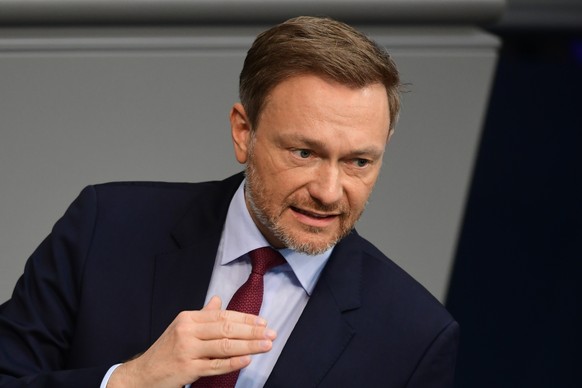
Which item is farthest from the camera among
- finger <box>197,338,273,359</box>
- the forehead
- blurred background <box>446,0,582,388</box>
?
blurred background <box>446,0,582,388</box>

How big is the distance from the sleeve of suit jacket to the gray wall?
500 mm

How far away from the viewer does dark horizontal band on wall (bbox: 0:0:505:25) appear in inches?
80.7

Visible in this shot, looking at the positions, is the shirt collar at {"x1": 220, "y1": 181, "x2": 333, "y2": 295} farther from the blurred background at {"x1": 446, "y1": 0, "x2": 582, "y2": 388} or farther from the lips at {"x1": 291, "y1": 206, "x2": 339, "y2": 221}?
the blurred background at {"x1": 446, "y1": 0, "x2": 582, "y2": 388}

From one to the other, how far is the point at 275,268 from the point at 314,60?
0.96ft

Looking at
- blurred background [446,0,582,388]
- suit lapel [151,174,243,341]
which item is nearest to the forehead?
suit lapel [151,174,243,341]

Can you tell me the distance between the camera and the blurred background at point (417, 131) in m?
2.12

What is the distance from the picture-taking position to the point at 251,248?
63.9 inches

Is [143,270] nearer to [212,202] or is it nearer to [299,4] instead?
[212,202]

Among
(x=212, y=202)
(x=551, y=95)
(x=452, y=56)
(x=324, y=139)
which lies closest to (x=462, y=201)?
(x=452, y=56)

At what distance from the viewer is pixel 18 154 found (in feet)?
7.05

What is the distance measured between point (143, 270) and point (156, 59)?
23.4 inches

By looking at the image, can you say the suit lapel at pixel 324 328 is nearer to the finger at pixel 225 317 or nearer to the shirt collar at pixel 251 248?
the shirt collar at pixel 251 248

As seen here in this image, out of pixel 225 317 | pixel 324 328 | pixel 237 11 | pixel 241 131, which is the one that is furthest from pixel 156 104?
pixel 225 317

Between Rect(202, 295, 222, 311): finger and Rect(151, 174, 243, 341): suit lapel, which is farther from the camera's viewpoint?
Rect(151, 174, 243, 341): suit lapel
